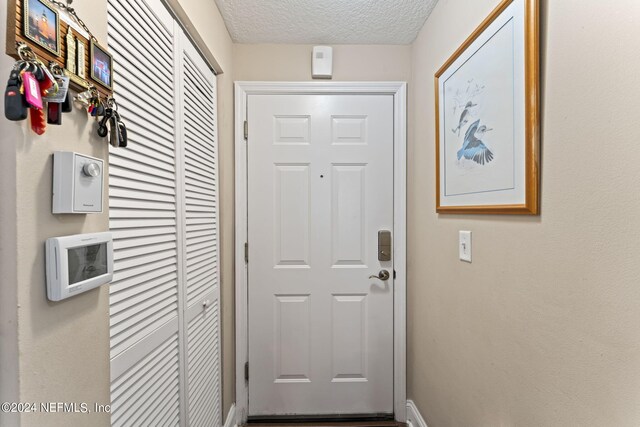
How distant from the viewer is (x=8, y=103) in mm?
473

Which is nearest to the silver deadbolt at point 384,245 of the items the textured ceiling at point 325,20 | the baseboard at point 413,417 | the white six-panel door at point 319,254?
the white six-panel door at point 319,254

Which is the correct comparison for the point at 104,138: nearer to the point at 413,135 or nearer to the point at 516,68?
the point at 516,68

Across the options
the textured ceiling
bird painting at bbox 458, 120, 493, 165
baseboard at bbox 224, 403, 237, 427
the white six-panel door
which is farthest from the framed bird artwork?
baseboard at bbox 224, 403, 237, 427

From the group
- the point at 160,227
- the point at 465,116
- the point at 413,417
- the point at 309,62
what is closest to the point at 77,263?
the point at 160,227

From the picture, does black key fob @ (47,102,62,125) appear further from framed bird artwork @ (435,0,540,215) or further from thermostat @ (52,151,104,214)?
framed bird artwork @ (435,0,540,215)

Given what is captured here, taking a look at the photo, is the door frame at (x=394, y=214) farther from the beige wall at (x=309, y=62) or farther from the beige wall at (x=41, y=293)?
the beige wall at (x=41, y=293)

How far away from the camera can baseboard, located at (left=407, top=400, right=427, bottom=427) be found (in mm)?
1730

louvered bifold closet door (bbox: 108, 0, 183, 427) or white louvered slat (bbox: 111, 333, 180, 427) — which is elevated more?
louvered bifold closet door (bbox: 108, 0, 183, 427)

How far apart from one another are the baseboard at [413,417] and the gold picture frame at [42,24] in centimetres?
209

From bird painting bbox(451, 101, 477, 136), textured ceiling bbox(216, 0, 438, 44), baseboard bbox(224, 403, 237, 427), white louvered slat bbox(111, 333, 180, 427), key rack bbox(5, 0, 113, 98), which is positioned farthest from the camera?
baseboard bbox(224, 403, 237, 427)

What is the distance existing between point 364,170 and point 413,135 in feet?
1.16

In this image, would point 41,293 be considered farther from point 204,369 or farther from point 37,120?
point 204,369

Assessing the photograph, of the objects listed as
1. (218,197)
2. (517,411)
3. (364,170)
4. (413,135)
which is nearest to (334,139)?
(364,170)

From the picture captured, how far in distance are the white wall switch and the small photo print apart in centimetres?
125
